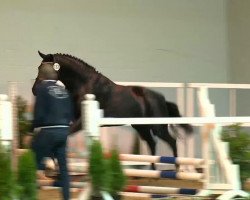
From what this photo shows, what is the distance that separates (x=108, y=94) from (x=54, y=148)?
2.02 metres

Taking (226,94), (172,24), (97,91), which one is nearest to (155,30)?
(172,24)

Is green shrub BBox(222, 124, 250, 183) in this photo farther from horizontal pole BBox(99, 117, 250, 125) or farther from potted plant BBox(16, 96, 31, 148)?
potted plant BBox(16, 96, 31, 148)

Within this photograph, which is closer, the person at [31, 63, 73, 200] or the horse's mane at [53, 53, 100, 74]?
the person at [31, 63, 73, 200]

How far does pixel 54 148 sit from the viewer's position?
4.14 m

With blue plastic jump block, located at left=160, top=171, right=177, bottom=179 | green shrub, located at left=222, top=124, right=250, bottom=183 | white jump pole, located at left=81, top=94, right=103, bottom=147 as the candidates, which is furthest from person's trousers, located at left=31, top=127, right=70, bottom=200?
Result: green shrub, located at left=222, top=124, right=250, bottom=183

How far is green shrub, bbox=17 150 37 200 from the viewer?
3479 mm

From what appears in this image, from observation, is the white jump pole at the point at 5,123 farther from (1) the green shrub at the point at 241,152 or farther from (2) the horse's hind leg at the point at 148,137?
(2) the horse's hind leg at the point at 148,137

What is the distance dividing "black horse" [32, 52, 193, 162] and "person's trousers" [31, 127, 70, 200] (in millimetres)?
1409

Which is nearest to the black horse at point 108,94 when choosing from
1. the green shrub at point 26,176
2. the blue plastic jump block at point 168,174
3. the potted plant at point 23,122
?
the potted plant at point 23,122

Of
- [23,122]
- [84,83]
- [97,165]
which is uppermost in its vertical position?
[84,83]

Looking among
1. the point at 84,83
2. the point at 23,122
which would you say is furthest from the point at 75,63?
the point at 23,122

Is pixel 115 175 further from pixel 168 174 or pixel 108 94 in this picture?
pixel 108 94

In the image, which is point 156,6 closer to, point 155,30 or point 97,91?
point 155,30

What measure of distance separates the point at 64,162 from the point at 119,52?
4.11 metres
